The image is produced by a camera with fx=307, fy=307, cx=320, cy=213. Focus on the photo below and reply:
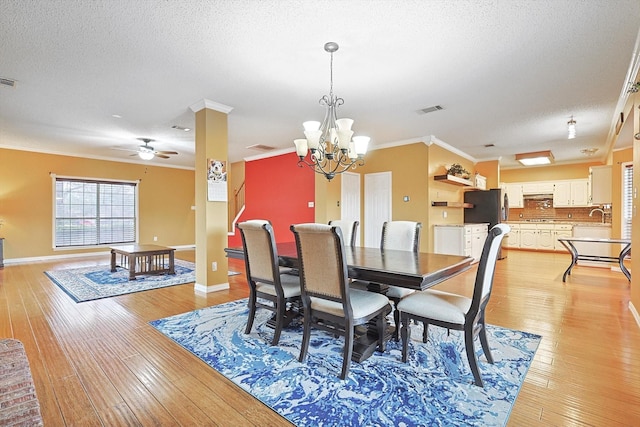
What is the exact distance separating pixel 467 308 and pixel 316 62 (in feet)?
8.26

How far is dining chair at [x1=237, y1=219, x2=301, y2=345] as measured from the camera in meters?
2.46

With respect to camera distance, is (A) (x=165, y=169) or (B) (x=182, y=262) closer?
(B) (x=182, y=262)

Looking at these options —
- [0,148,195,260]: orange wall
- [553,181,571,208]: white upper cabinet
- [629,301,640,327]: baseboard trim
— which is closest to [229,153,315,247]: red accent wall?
[0,148,195,260]: orange wall

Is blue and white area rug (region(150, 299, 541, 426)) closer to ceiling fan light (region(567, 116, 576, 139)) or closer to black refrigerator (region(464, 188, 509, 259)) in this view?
ceiling fan light (region(567, 116, 576, 139))

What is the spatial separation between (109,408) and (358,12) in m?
3.01

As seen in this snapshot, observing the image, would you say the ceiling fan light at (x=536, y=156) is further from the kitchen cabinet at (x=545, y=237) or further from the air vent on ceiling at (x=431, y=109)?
the air vent on ceiling at (x=431, y=109)

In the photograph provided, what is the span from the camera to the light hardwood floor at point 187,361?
1.69m

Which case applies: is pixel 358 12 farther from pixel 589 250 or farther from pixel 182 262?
pixel 589 250

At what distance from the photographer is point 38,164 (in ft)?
22.9

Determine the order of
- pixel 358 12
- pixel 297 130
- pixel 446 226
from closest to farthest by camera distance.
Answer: pixel 358 12 → pixel 297 130 → pixel 446 226

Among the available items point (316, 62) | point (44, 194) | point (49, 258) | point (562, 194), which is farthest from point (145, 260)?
point (562, 194)

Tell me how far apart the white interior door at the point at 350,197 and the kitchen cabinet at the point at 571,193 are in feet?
20.2

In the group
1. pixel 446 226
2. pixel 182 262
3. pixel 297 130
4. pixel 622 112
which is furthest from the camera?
pixel 182 262

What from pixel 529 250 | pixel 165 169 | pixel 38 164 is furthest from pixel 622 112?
pixel 38 164
